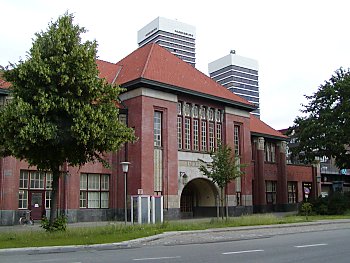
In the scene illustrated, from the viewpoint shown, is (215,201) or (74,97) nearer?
(74,97)

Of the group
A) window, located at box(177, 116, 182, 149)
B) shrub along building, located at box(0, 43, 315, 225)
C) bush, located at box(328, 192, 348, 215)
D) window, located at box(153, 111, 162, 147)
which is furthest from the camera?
bush, located at box(328, 192, 348, 215)

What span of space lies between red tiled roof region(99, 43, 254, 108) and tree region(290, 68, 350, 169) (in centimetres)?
643

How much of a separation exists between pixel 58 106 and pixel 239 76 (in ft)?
433

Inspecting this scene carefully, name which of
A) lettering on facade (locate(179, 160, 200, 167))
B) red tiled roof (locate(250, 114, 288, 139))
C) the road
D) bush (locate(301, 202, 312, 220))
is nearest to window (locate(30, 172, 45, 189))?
lettering on facade (locate(179, 160, 200, 167))

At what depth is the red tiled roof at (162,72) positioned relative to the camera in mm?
34794

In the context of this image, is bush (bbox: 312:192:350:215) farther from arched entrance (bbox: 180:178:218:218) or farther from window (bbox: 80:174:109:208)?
window (bbox: 80:174:109:208)

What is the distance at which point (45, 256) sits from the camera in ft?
44.9

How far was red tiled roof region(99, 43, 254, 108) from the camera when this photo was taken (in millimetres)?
34794

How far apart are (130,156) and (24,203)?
813 cm

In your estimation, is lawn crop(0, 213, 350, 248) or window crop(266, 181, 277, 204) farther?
window crop(266, 181, 277, 204)

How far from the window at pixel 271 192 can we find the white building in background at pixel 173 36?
77144 millimetres

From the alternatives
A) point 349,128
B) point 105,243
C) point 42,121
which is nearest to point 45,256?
point 105,243

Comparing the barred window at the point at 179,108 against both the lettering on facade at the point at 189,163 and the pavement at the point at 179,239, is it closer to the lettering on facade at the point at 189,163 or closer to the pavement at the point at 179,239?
the lettering on facade at the point at 189,163

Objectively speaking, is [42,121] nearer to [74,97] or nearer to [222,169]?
[74,97]
